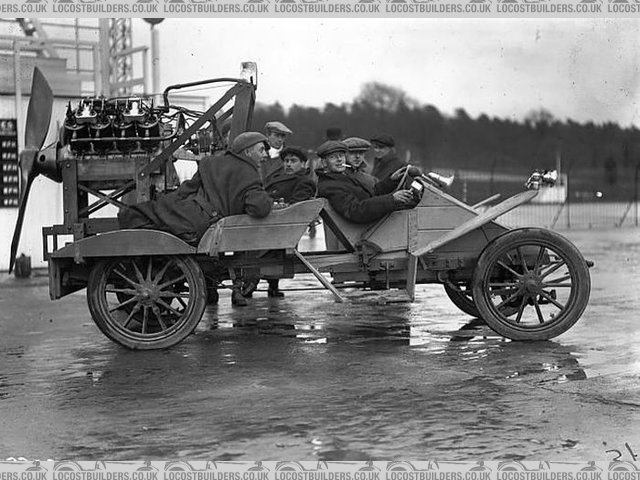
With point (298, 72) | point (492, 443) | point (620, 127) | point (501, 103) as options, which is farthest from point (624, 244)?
point (492, 443)

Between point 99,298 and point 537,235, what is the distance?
3357mm

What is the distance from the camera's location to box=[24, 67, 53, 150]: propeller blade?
8555 millimetres

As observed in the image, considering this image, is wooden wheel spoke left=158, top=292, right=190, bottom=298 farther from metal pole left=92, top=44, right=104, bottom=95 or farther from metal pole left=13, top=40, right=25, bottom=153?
metal pole left=92, top=44, right=104, bottom=95

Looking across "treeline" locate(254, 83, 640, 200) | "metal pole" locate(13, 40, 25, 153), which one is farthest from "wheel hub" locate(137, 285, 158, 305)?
"treeline" locate(254, 83, 640, 200)

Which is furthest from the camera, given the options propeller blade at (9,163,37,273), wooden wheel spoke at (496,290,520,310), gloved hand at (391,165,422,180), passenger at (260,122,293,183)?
passenger at (260,122,293,183)

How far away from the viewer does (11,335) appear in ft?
29.4

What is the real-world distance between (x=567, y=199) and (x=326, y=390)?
2119 cm

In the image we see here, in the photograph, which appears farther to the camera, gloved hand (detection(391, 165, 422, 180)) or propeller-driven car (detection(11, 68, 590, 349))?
gloved hand (detection(391, 165, 422, 180))

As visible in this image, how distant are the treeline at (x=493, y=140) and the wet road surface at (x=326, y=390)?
15.2 metres

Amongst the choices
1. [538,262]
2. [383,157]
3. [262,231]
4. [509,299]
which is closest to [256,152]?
[262,231]

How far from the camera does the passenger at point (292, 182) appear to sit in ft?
27.3

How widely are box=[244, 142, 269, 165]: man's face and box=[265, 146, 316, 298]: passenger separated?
0.40 metres

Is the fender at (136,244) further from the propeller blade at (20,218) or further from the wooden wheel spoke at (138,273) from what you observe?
the propeller blade at (20,218)

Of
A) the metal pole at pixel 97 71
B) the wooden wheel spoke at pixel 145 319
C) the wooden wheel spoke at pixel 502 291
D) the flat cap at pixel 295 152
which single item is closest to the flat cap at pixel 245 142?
the wooden wheel spoke at pixel 145 319
